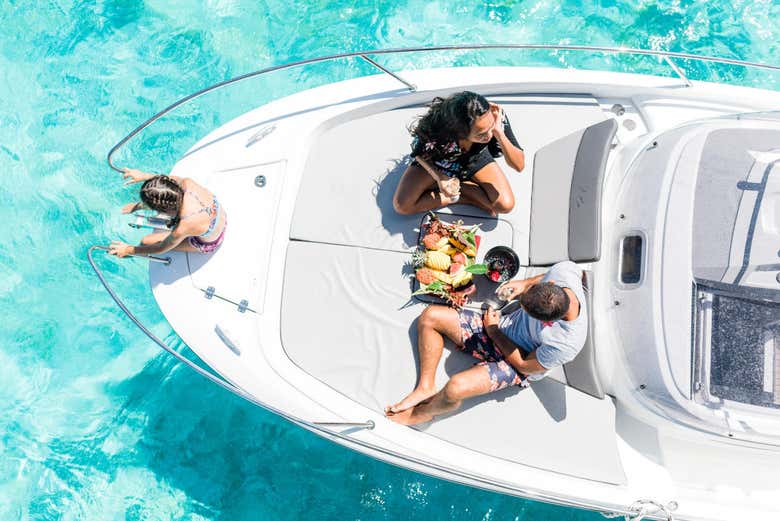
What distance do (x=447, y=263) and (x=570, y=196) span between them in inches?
26.7

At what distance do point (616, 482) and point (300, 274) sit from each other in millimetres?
1725

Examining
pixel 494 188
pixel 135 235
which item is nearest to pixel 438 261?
pixel 494 188

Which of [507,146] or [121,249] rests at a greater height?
[507,146]

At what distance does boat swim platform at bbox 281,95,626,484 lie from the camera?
7.95 ft

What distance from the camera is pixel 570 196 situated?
255 centimetres

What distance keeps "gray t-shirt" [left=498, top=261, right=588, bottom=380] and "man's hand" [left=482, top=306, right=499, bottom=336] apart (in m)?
0.13

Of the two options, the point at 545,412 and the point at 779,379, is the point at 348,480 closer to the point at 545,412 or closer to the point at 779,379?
the point at 545,412

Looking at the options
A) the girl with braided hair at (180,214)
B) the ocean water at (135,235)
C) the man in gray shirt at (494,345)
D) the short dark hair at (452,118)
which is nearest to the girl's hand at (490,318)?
the man in gray shirt at (494,345)

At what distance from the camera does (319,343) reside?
→ 257 cm

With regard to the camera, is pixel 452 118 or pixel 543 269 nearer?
pixel 452 118

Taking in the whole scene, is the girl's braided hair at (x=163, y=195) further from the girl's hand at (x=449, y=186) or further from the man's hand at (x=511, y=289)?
the man's hand at (x=511, y=289)

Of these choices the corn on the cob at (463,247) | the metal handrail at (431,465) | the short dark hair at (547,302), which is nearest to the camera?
the short dark hair at (547,302)

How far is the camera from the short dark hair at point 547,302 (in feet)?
6.77

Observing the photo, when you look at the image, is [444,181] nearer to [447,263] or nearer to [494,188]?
[494,188]
